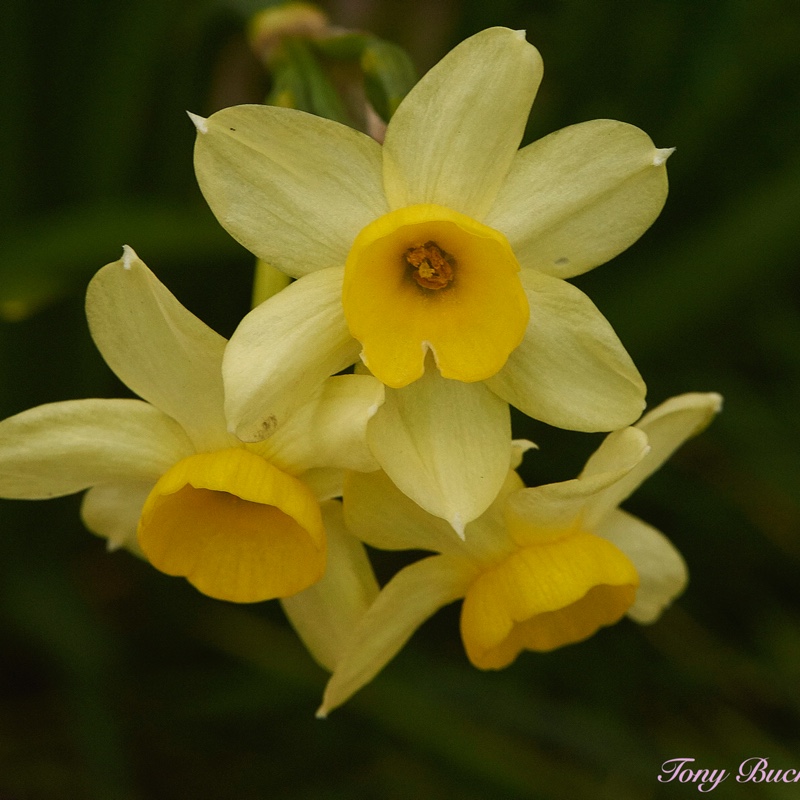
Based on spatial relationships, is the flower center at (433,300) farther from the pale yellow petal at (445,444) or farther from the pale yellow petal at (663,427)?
the pale yellow petal at (663,427)

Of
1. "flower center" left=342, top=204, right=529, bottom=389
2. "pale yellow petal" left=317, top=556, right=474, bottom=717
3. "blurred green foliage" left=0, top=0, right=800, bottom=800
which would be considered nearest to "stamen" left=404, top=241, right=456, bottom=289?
"flower center" left=342, top=204, right=529, bottom=389

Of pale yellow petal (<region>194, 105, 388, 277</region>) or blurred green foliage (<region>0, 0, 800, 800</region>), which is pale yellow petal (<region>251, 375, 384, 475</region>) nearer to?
pale yellow petal (<region>194, 105, 388, 277</region>)

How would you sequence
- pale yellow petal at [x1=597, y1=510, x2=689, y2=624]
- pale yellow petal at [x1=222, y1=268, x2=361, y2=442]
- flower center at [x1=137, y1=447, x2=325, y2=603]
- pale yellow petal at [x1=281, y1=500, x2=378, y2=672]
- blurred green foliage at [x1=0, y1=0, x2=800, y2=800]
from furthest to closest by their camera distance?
blurred green foliage at [x1=0, y1=0, x2=800, y2=800]
pale yellow petal at [x1=597, y1=510, x2=689, y2=624]
pale yellow petal at [x1=281, y1=500, x2=378, y2=672]
flower center at [x1=137, y1=447, x2=325, y2=603]
pale yellow petal at [x1=222, y1=268, x2=361, y2=442]

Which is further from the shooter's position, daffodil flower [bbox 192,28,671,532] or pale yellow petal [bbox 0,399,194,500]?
pale yellow petal [bbox 0,399,194,500]

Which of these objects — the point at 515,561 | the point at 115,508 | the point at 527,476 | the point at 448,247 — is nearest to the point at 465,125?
the point at 448,247

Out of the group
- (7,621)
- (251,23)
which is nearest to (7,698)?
(7,621)

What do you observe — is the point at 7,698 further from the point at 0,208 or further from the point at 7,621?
the point at 0,208

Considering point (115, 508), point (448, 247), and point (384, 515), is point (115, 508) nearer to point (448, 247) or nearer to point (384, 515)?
point (384, 515)
